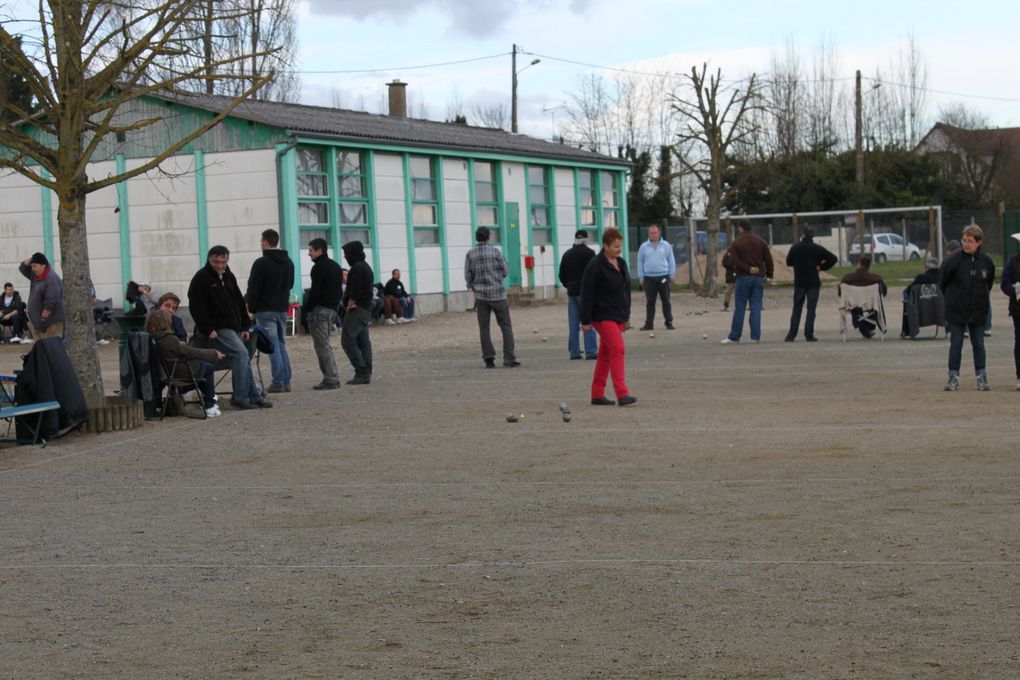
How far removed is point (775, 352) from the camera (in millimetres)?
20844

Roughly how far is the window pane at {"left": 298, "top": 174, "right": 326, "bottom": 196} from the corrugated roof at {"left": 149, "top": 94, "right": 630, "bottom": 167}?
0.97m

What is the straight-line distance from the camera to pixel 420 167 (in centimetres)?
3438

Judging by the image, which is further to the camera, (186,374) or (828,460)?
(186,374)

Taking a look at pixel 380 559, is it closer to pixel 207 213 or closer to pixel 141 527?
pixel 141 527

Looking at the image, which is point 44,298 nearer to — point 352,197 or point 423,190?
point 352,197

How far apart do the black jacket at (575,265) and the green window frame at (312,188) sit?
1071 centimetres

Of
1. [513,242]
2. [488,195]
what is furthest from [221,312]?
[513,242]

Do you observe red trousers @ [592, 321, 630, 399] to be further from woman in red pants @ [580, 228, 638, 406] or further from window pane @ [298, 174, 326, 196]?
window pane @ [298, 174, 326, 196]

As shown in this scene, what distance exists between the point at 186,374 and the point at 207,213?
15948mm

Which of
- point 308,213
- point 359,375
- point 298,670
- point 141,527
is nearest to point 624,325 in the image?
point 359,375

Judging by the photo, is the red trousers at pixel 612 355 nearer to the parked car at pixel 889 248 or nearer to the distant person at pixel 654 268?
the distant person at pixel 654 268

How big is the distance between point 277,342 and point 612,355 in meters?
4.41

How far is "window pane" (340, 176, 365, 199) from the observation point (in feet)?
103

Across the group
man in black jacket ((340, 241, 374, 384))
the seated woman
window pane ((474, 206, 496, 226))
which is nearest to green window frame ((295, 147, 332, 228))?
window pane ((474, 206, 496, 226))
